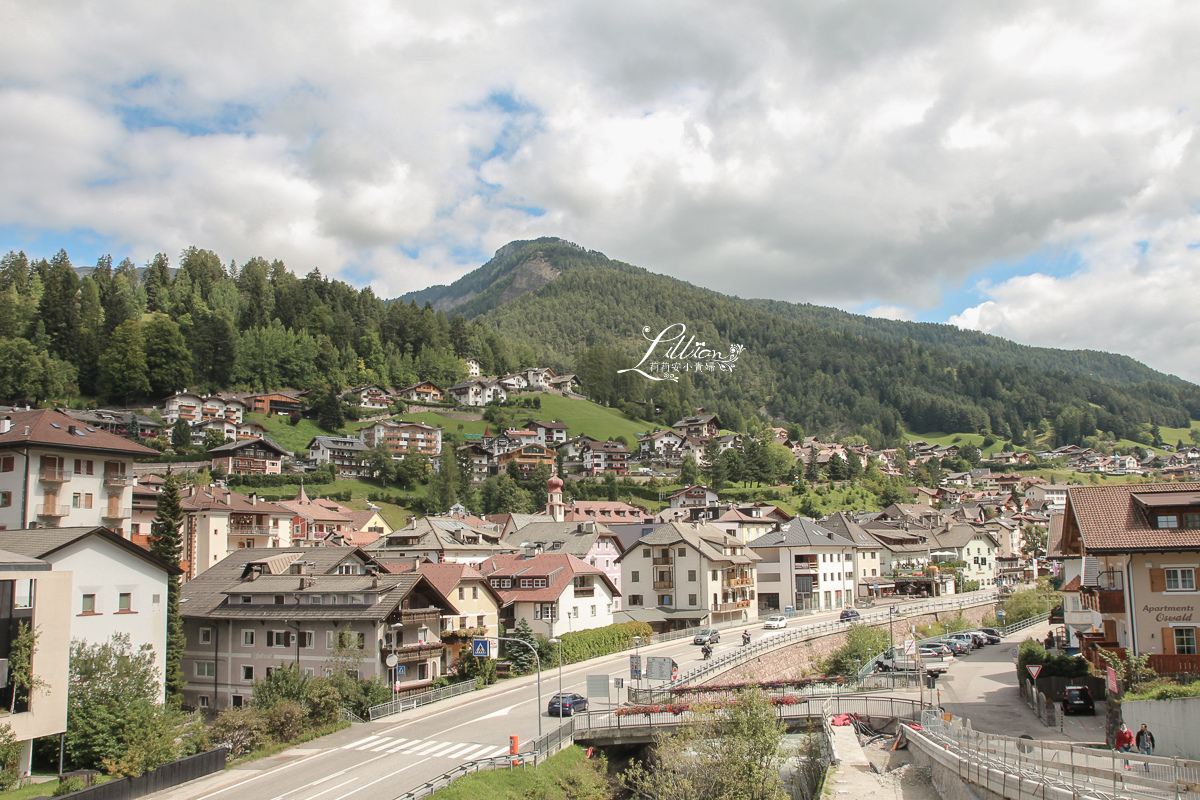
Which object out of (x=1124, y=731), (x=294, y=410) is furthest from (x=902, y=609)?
(x=294, y=410)

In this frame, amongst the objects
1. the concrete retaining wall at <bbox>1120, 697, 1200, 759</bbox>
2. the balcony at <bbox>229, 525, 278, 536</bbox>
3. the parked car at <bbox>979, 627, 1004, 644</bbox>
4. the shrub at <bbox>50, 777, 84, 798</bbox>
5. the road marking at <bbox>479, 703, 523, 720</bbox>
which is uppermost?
the balcony at <bbox>229, 525, 278, 536</bbox>

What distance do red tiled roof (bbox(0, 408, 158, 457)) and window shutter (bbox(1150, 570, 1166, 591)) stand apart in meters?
54.9

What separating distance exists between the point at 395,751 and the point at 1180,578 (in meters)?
33.6

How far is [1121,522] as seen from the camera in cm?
3566

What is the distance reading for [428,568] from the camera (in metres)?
57.8

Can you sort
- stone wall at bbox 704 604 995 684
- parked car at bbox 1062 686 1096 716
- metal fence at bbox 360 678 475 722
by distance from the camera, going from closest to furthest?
1. parked car at bbox 1062 686 1096 716
2. metal fence at bbox 360 678 475 722
3. stone wall at bbox 704 604 995 684

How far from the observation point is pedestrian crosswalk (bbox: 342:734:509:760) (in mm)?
35688

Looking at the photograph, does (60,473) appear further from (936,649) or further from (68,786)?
(936,649)

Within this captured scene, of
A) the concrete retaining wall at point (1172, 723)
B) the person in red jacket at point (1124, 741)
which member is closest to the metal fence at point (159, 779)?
the person in red jacket at point (1124, 741)

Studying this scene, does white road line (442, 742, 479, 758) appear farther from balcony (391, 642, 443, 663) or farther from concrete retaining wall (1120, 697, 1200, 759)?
concrete retaining wall (1120, 697, 1200, 759)

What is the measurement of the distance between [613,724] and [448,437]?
132 meters

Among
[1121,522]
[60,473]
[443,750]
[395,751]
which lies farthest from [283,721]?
[1121,522]

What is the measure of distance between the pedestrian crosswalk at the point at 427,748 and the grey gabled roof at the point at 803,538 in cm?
6108

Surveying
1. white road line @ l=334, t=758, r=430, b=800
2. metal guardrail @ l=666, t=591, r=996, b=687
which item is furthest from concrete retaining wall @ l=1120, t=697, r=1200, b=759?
white road line @ l=334, t=758, r=430, b=800
